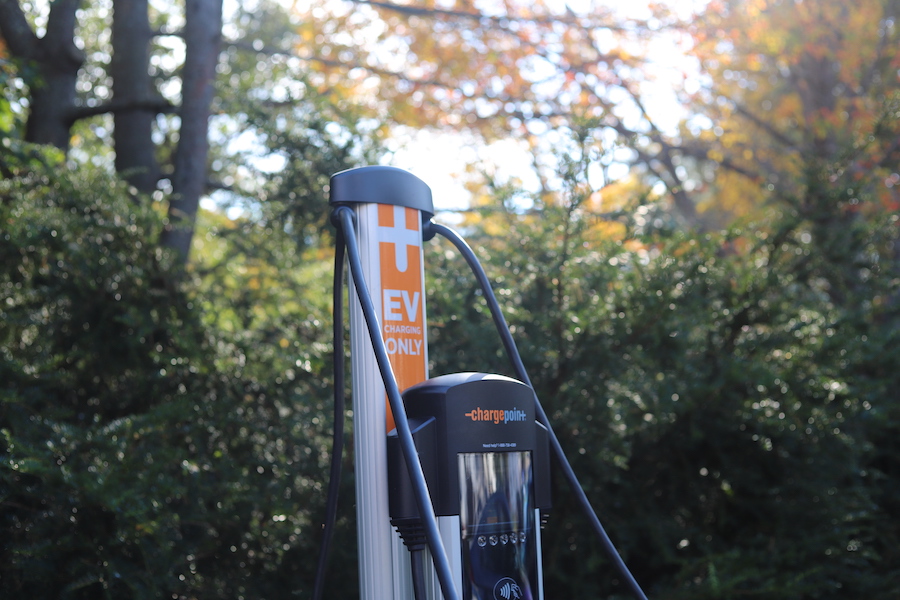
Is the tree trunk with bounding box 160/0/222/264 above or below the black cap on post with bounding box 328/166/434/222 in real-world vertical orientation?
above

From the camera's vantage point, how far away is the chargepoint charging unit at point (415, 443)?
5.70 feet

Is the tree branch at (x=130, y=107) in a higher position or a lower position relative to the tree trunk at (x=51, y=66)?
lower

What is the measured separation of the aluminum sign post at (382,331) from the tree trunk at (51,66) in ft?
13.4

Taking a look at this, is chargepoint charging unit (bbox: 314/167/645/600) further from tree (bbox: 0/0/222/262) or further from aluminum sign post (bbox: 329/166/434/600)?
tree (bbox: 0/0/222/262)

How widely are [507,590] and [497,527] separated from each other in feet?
0.49

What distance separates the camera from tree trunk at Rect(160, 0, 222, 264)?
461cm

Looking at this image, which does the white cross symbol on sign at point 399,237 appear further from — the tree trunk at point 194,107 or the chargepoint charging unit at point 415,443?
the tree trunk at point 194,107

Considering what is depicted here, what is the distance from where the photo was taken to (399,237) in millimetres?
1968

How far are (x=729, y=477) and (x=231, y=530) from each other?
221 centimetres

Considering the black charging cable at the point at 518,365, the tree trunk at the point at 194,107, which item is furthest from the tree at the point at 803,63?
the black charging cable at the point at 518,365

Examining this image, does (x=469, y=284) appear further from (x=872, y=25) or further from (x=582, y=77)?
(x=872, y=25)

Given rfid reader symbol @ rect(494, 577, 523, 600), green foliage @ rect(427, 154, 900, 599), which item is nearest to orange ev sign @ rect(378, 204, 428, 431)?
rfid reader symbol @ rect(494, 577, 523, 600)

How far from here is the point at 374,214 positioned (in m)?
1.93

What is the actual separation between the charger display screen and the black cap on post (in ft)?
2.24
